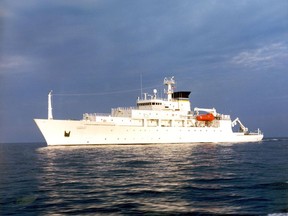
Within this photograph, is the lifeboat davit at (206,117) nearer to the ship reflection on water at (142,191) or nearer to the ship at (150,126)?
the ship at (150,126)

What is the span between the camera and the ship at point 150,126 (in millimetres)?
54094

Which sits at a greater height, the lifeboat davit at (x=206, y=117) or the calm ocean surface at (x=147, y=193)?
the lifeboat davit at (x=206, y=117)

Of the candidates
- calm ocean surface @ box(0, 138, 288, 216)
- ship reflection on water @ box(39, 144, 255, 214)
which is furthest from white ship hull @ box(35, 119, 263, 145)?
calm ocean surface @ box(0, 138, 288, 216)

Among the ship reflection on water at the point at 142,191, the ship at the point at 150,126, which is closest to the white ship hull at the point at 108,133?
the ship at the point at 150,126

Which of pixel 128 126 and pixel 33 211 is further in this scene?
pixel 128 126

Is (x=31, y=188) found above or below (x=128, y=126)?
below

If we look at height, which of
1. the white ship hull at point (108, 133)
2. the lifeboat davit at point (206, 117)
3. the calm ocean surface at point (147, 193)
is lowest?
the calm ocean surface at point (147, 193)

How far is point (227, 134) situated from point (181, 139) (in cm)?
1601

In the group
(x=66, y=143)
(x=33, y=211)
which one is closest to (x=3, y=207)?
(x=33, y=211)

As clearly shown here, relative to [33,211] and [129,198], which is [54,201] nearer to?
→ [33,211]

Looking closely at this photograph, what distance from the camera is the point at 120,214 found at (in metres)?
11.7

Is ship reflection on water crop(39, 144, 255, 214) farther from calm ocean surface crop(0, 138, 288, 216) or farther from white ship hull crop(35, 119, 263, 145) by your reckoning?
white ship hull crop(35, 119, 263, 145)

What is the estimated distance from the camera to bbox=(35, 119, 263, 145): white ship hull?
5341 cm

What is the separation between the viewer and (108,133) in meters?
56.3
